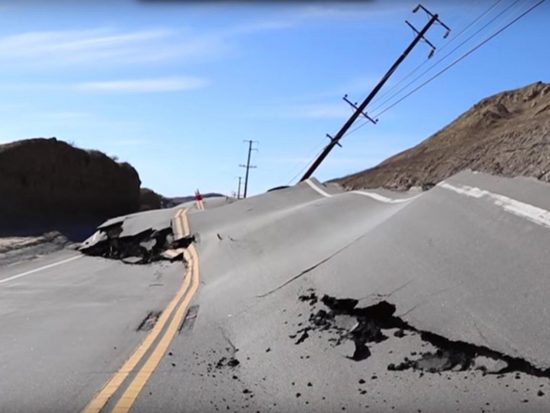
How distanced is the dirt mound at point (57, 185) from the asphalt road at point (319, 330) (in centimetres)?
2668

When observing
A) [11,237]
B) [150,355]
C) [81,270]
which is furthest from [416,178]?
[150,355]

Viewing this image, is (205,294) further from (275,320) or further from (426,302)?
(426,302)

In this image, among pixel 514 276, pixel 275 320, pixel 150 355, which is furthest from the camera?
pixel 275 320

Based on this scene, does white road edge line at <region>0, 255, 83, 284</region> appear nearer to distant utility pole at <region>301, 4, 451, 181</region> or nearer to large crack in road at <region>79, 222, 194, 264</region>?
large crack in road at <region>79, 222, 194, 264</region>

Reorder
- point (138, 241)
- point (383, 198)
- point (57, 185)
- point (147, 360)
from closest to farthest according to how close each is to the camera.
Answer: point (147, 360), point (383, 198), point (138, 241), point (57, 185)

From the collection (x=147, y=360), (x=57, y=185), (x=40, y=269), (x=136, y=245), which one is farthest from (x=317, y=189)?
(x=147, y=360)

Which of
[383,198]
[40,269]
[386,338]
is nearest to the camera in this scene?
[386,338]

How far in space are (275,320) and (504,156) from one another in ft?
46.1

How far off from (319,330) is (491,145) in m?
19.0

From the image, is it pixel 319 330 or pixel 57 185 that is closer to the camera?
pixel 319 330

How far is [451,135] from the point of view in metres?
38.2

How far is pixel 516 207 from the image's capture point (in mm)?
9516

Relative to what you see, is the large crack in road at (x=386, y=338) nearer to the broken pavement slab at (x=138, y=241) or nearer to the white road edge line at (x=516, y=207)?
A: the white road edge line at (x=516, y=207)

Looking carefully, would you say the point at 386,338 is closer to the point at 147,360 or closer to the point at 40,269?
the point at 147,360
